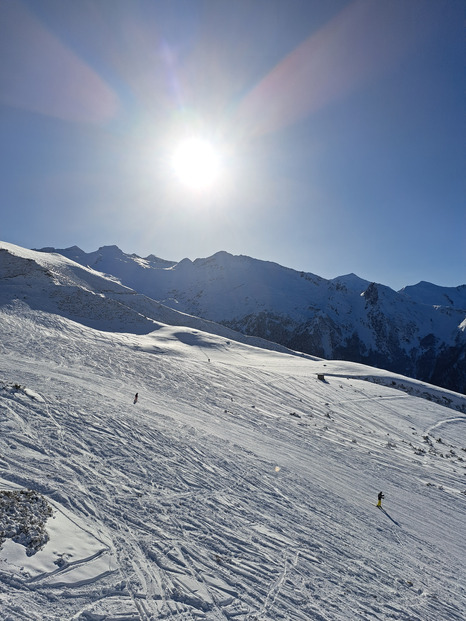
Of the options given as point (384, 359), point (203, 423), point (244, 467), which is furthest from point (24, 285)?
point (384, 359)

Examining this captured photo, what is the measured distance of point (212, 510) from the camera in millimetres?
7867

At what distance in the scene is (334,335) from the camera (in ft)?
540

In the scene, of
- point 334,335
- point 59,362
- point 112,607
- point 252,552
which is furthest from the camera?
point 334,335

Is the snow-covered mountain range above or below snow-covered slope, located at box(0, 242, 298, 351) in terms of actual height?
above

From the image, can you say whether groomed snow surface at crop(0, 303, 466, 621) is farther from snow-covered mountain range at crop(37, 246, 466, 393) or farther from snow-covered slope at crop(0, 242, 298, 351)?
snow-covered mountain range at crop(37, 246, 466, 393)

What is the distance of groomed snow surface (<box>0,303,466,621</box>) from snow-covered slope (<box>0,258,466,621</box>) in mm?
38

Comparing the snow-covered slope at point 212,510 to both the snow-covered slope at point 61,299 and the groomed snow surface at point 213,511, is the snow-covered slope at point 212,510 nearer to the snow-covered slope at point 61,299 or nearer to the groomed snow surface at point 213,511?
the groomed snow surface at point 213,511

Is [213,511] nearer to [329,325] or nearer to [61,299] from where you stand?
[61,299]

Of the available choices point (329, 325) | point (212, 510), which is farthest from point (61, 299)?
point (329, 325)

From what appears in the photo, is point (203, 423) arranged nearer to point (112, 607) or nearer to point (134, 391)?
point (134, 391)

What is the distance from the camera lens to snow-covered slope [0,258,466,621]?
5.21 m

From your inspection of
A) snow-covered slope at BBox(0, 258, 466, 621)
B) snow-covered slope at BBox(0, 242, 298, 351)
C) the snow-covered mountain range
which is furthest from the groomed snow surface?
the snow-covered mountain range

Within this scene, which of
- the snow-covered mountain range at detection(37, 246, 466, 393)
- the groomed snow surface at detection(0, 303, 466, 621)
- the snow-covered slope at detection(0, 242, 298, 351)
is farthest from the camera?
the snow-covered mountain range at detection(37, 246, 466, 393)

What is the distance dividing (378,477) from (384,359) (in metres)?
177
